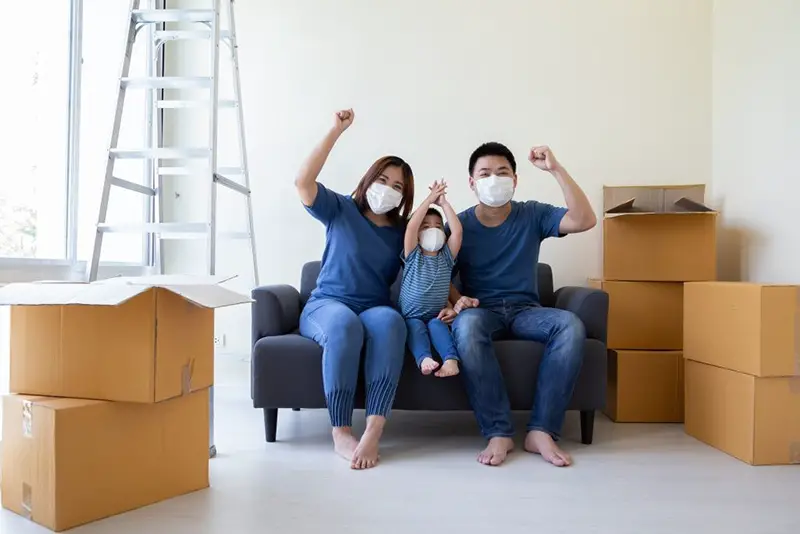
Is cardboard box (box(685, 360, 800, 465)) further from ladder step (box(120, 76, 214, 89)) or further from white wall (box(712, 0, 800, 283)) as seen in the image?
ladder step (box(120, 76, 214, 89))

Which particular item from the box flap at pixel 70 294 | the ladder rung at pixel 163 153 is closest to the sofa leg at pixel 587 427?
the box flap at pixel 70 294

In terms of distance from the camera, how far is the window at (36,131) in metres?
2.25

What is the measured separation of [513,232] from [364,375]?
79 centimetres

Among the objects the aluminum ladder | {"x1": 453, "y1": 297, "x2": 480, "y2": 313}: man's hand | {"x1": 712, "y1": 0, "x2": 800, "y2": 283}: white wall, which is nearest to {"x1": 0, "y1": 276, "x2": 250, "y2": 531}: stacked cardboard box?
the aluminum ladder

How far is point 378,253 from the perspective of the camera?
2.24 m

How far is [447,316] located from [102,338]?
44.0 inches

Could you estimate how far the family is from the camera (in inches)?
77.1

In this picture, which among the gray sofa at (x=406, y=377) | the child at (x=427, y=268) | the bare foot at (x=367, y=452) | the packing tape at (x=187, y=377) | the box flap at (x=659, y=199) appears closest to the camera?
the packing tape at (x=187, y=377)

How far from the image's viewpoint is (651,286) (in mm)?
2455

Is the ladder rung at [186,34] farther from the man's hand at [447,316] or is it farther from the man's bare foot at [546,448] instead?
the man's bare foot at [546,448]

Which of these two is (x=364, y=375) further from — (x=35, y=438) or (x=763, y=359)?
(x=763, y=359)

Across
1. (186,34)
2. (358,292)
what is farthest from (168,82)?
(358,292)

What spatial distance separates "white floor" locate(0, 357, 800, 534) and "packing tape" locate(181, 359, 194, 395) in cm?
27

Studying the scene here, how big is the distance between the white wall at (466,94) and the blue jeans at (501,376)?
0.88m
